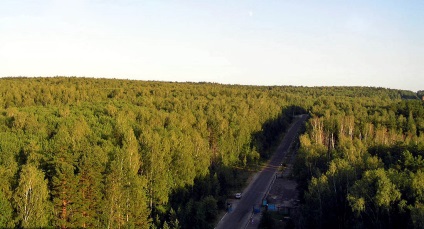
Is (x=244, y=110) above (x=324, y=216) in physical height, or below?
above

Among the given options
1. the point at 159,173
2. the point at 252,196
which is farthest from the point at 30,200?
the point at 252,196

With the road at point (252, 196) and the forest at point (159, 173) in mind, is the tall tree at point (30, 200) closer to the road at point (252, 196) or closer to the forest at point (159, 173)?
the forest at point (159, 173)

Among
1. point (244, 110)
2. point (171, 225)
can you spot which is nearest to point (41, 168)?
point (171, 225)

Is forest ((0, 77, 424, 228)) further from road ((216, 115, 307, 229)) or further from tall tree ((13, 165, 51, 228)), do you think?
road ((216, 115, 307, 229))

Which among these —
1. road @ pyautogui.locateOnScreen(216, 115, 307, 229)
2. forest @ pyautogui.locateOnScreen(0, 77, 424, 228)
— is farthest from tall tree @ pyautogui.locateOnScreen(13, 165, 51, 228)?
road @ pyautogui.locateOnScreen(216, 115, 307, 229)

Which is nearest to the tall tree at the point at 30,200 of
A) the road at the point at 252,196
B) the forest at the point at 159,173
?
the forest at the point at 159,173

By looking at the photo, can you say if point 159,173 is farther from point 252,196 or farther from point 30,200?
point 252,196

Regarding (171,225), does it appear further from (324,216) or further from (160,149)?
(324,216)

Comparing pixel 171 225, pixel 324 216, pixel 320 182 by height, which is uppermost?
pixel 320 182
